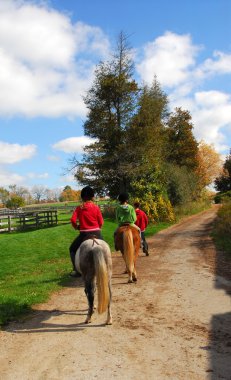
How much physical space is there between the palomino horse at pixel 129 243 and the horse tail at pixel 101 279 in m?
2.81

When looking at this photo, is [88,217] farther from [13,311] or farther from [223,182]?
[223,182]

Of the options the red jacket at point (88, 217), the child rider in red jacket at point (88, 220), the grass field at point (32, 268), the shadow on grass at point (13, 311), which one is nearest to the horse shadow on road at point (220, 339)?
the child rider in red jacket at point (88, 220)

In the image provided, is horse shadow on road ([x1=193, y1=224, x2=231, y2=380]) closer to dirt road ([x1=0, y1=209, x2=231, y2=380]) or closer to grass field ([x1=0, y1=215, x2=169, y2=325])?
dirt road ([x1=0, y1=209, x2=231, y2=380])

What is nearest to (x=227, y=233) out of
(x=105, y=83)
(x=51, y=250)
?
(x=51, y=250)

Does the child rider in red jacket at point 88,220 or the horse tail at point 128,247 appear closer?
the child rider in red jacket at point 88,220

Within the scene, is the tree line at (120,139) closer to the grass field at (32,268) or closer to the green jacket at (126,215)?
the grass field at (32,268)

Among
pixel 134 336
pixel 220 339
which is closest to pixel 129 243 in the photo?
pixel 134 336

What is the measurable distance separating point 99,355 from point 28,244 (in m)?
12.9

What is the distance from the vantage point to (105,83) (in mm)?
29875

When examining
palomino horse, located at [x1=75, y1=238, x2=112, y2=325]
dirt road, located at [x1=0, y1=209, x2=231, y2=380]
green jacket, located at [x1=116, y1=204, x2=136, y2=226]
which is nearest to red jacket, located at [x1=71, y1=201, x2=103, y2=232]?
palomino horse, located at [x1=75, y1=238, x2=112, y2=325]

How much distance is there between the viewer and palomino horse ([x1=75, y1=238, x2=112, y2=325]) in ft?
21.1

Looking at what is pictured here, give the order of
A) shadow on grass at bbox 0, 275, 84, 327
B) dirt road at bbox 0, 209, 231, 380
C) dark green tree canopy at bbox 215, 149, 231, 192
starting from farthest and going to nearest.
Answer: dark green tree canopy at bbox 215, 149, 231, 192 < shadow on grass at bbox 0, 275, 84, 327 < dirt road at bbox 0, 209, 231, 380

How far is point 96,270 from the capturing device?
21.3 ft

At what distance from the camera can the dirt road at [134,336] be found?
4.61 metres
